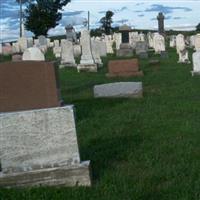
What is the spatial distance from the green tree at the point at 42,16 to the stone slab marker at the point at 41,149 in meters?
61.0

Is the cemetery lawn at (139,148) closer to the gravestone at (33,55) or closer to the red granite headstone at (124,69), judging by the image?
the gravestone at (33,55)

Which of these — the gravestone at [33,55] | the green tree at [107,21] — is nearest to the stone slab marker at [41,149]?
the gravestone at [33,55]

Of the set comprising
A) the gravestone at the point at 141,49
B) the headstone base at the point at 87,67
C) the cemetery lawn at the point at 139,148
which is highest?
the gravestone at the point at 141,49

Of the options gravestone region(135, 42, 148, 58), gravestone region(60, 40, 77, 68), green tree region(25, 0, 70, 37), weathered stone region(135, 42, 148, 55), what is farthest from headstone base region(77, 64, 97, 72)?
green tree region(25, 0, 70, 37)

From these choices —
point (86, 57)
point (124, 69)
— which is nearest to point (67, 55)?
point (86, 57)

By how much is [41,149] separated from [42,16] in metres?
61.9

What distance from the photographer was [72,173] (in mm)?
6094

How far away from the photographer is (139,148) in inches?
300

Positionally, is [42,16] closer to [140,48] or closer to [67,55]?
[140,48]

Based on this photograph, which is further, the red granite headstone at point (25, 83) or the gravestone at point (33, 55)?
the gravestone at point (33, 55)

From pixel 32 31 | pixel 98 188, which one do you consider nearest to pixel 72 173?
pixel 98 188

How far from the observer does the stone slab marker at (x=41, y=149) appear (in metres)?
6.09

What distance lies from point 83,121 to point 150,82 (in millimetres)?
7540

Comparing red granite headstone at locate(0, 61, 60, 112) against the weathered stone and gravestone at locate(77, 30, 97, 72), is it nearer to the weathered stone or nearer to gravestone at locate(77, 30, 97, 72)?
gravestone at locate(77, 30, 97, 72)
